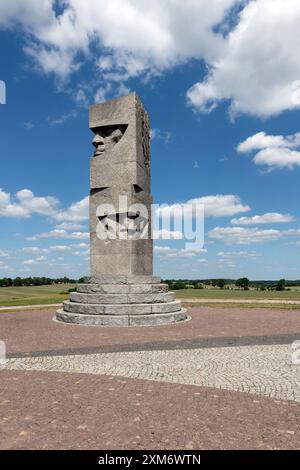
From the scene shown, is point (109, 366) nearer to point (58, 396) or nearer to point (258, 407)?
point (58, 396)

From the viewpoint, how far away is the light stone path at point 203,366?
19.3 feet

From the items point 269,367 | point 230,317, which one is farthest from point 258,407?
point 230,317

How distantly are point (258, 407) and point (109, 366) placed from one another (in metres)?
3.07

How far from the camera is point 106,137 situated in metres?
15.1

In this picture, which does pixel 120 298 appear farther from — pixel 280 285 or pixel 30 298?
pixel 280 285

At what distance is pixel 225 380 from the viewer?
6.08 metres

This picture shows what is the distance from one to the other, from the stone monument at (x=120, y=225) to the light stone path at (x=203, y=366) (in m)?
4.79

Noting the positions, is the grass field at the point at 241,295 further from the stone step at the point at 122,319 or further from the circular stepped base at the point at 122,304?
the stone step at the point at 122,319

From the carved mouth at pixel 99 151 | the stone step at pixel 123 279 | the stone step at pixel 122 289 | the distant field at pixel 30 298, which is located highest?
the carved mouth at pixel 99 151

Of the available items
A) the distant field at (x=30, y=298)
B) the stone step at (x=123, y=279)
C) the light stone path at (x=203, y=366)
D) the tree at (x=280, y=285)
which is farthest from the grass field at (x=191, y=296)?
the light stone path at (x=203, y=366)

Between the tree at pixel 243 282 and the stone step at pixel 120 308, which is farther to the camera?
the tree at pixel 243 282

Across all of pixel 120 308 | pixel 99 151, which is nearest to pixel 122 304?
pixel 120 308

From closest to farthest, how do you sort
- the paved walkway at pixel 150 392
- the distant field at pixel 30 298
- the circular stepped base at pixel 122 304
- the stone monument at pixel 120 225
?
the paved walkway at pixel 150 392
the circular stepped base at pixel 122 304
the stone monument at pixel 120 225
the distant field at pixel 30 298
